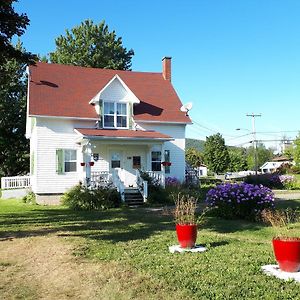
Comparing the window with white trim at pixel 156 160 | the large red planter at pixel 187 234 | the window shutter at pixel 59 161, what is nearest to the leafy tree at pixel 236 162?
the window with white trim at pixel 156 160

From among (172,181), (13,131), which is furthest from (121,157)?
(13,131)

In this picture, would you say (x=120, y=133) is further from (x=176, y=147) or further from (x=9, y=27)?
(x=9, y=27)

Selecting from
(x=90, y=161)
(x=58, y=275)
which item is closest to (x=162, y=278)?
(x=58, y=275)

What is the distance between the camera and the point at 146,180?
925 inches

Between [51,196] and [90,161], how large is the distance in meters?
3.40

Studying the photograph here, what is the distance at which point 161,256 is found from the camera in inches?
347

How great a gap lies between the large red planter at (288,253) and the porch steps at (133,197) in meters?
15.5

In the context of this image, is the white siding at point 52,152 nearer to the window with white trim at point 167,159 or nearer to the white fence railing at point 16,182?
the white fence railing at point 16,182

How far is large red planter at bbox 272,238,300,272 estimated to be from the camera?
694 centimetres

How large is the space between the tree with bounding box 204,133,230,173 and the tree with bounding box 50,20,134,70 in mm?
28306

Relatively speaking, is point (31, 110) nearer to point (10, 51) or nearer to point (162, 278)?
point (10, 51)

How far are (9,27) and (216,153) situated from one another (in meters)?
61.0

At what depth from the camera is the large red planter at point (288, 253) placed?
273 inches

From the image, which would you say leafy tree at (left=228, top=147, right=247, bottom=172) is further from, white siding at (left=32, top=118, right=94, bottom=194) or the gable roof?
white siding at (left=32, top=118, right=94, bottom=194)
